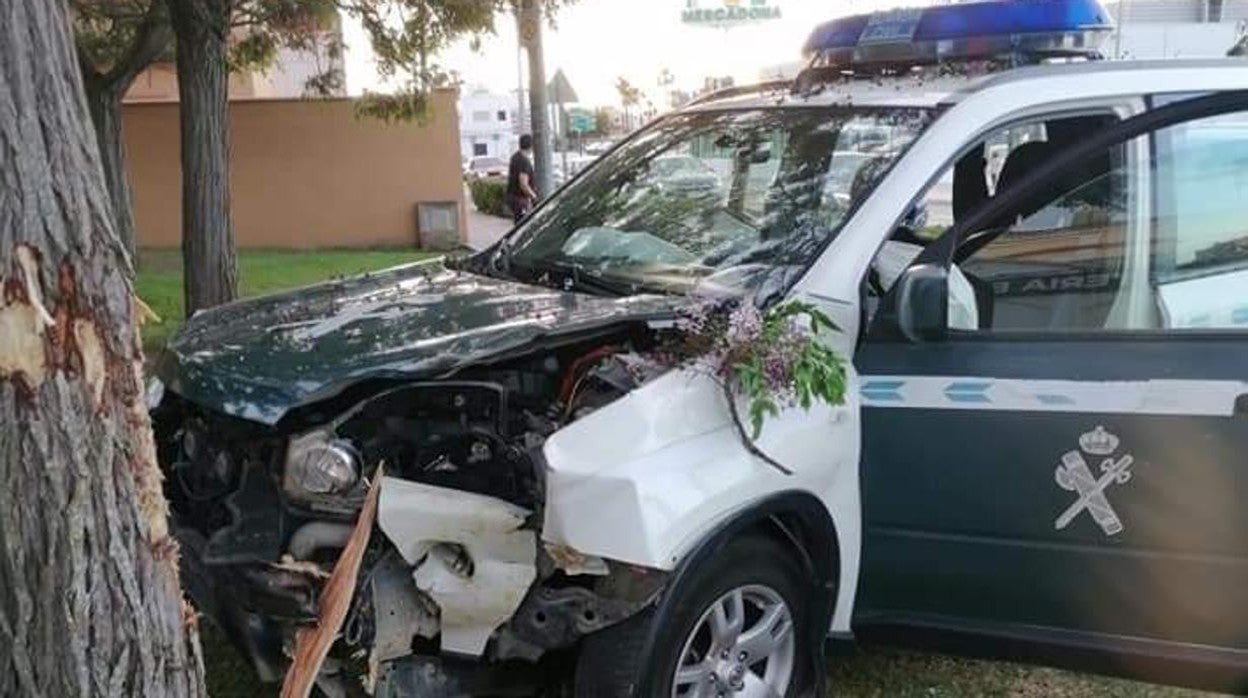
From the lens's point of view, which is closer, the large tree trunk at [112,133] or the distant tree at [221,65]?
the distant tree at [221,65]

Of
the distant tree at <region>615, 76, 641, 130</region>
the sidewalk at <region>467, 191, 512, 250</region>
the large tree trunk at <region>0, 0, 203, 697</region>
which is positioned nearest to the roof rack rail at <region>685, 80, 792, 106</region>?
the large tree trunk at <region>0, 0, 203, 697</region>

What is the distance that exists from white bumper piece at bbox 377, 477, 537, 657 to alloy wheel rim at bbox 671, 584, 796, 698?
0.45 m

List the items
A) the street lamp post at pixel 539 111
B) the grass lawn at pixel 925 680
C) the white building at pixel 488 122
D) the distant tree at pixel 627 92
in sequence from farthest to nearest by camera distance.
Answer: the white building at pixel 488 122
the distant tree at pixel 627 92
the street lamp post at pixel 539 111
the grass lawn at pixel 925 680

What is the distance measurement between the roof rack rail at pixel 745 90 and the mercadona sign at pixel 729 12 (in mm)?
23676

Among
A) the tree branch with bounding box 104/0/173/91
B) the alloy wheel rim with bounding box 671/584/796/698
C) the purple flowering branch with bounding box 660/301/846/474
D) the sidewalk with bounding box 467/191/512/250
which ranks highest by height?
the tree branch with bounding box 104/0/173/91

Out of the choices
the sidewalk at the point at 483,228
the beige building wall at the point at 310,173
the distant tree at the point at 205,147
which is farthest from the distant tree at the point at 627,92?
the distant tree at the point at 205,147

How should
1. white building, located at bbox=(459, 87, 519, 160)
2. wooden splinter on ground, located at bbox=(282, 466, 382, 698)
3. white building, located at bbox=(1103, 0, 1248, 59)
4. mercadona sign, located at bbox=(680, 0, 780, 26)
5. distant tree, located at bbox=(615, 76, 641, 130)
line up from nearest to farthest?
wooden splinter on ground, located at bbox=(282, 466, 382, 698), white building, located at bbox=(1103, 0, 1248, 59), mercadona sign, located at bbox=(680, 0, 780, 26), distant tree, located at bbox=(615, 76, 641, 130), white building, located at bbox=(459, 87, 519, 160)

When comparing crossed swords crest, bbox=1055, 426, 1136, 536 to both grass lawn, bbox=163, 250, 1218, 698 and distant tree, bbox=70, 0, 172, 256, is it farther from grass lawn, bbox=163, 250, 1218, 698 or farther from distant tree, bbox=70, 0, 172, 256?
distant tree, bbox=70, 0, 172, 256

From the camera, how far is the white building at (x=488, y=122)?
261 ft

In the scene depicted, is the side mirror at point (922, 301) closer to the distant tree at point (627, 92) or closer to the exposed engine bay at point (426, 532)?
the exposed engine bay at point (426, 532)

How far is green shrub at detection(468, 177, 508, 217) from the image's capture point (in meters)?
25.9

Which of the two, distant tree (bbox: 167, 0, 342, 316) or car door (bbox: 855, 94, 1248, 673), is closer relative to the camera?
car door (bbox: 855, 94, 1248, 673)

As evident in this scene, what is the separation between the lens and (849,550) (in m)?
3.10

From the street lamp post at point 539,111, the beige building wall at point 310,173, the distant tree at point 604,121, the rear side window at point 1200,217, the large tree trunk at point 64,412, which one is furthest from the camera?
the distant tree at point 604,121
